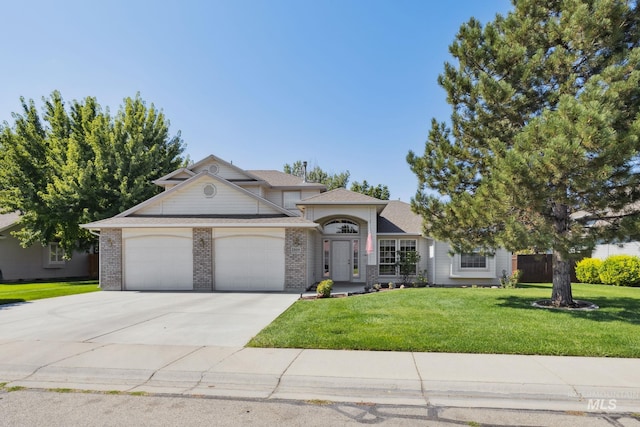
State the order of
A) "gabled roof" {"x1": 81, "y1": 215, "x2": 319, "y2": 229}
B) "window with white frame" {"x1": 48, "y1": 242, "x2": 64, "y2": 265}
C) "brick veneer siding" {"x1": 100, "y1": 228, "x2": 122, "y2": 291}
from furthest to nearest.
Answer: "window with white frame" {"x1": 48, "y1": 242, "x2": 64, "y2": 265}
"brick veneer siding" {"x1": 100, "y1": 228, "x2": 122, "y2": 291}
"gabled roof" {"x1": 81, "y1": 215, "x2": 319, "y2": 229}

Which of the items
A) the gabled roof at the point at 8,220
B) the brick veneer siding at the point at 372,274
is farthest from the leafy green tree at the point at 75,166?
the brick veneer siding at the point at 372,274

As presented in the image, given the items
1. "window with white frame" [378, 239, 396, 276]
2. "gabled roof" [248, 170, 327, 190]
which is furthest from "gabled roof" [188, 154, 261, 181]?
"window with white frame" [378, 239, 396, 276]

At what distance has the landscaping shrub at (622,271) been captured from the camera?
18203 mm

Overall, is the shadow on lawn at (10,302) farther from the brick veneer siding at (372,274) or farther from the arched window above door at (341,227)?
the brick veneer siding at (372,274)

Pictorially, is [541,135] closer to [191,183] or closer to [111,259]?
[191,183]

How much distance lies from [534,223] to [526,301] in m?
3.19

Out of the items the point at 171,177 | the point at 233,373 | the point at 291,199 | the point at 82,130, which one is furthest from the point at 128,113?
the point at 233,373

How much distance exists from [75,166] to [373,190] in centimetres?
2874

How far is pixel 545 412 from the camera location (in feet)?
15.0

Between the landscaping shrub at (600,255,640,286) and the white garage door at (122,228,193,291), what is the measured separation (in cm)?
1942

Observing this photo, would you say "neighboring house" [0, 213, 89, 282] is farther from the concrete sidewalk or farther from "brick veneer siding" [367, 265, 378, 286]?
the concrete sidewalk

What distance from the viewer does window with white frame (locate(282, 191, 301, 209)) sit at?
22938 mm

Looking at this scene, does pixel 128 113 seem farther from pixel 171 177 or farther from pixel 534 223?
pixel 534 223

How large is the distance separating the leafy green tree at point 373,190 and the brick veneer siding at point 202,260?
28567mm
